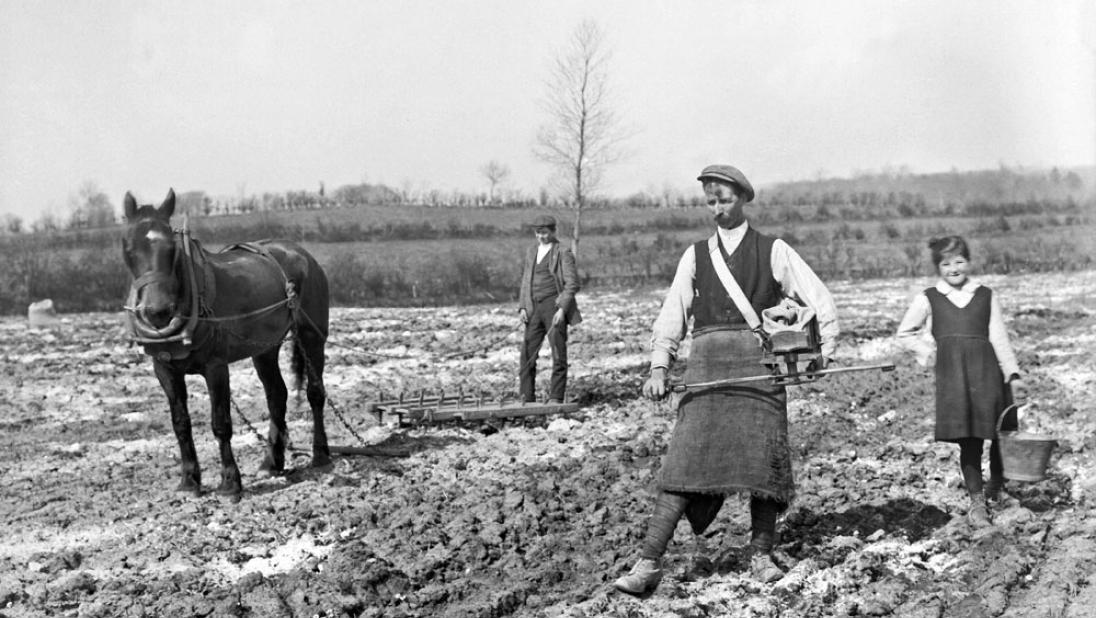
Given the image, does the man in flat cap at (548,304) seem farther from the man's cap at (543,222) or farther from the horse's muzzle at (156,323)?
the horse's muzzle at (156,323)

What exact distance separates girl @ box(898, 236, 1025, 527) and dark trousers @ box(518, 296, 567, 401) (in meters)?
4.59

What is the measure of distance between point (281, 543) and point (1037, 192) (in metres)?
56.8

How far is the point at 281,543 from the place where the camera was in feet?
20.6

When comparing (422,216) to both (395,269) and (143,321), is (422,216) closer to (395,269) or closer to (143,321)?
(395,269)

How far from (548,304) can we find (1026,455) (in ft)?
17.7

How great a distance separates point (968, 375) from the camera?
5980 mm

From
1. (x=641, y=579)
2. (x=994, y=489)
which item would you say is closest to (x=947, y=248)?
(x=994, y=489)

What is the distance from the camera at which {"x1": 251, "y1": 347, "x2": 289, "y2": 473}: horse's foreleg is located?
8.15m

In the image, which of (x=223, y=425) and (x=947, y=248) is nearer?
(x=947, y=248)

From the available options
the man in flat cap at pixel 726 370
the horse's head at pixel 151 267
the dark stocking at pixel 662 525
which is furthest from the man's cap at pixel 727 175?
the horse's head at pixel 151 267

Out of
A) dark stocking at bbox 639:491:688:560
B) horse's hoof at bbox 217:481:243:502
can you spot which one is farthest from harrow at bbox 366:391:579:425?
dark stocking at bbox 639:491:688:560

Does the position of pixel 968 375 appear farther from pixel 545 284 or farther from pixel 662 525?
pixel 545 284

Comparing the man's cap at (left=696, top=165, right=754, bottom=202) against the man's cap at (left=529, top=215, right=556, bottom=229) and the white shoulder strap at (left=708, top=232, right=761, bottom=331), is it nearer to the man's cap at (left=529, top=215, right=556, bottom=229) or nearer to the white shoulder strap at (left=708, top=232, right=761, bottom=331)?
the white shoulder strap at (left=708, top=232, right=761, bottom=331)

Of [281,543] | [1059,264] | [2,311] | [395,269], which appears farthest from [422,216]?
[281,543]
